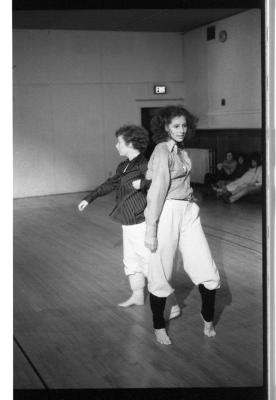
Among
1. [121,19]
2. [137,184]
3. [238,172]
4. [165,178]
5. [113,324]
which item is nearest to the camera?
[165,178]

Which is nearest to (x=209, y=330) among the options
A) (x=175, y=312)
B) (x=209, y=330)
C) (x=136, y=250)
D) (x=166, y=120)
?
(x=209, y=330)

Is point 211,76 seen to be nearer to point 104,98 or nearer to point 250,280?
point 104,98

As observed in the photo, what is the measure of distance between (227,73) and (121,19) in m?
2.40

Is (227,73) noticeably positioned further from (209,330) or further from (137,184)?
(209,330)

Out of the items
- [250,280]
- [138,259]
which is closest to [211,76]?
[250,280]

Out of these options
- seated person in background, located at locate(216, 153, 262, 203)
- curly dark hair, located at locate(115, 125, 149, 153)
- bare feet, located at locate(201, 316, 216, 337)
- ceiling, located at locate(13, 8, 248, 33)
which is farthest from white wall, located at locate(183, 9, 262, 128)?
bare feet, located at locate(201, 316, 216, 337)

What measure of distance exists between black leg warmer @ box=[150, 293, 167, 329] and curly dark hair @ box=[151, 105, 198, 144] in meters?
0.96

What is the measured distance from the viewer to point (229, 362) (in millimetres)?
2963

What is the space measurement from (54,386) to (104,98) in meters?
9.32

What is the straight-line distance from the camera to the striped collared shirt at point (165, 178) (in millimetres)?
3023

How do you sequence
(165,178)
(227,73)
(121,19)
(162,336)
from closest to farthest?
(165,178)
(162,336)
(121,19)
(227,73)

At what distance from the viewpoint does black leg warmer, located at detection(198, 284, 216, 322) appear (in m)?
3.16

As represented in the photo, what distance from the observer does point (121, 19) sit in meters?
10.2

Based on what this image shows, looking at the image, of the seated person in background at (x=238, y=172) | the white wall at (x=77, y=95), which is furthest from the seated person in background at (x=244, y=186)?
the white wall at (x=77, y=95)
